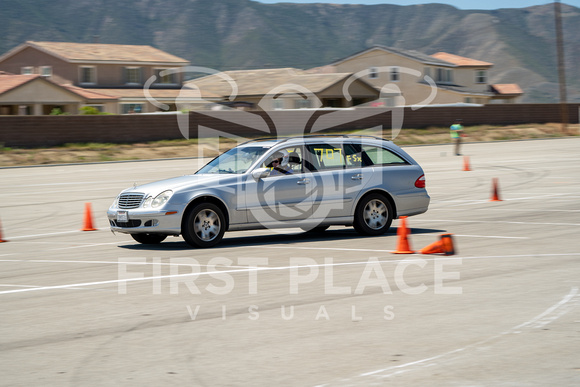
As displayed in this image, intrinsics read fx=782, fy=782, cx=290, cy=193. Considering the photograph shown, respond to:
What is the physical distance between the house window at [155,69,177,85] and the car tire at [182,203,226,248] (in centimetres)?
5673

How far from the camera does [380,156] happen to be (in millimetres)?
14070

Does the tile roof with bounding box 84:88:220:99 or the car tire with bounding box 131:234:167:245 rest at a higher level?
the tile roof with bounding box 84:88:220:99

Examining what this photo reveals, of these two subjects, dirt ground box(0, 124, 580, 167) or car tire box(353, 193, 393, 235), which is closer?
car tire box(353, 193, 393, 235)

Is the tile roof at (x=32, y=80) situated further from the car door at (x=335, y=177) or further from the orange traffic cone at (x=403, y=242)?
the orange traffic cone at (x=403, y=242)

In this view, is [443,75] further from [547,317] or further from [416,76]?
[547,317]

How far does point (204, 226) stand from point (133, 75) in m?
56.5

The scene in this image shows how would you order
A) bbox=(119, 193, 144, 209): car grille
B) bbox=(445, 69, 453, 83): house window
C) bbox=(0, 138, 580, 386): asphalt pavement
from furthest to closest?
bbox=(445, 69, 453, 83): house window
bbox=(119, 193, 144, 209): car grille
bbox=(0, 138, 580, 386): asphalt pavement

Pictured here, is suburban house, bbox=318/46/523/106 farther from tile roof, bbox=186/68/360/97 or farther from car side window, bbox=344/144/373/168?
car side window, bbox=344/144/373/168

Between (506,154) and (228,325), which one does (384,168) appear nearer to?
(228,325)

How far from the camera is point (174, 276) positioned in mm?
9945

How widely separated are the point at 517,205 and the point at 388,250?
7.70m

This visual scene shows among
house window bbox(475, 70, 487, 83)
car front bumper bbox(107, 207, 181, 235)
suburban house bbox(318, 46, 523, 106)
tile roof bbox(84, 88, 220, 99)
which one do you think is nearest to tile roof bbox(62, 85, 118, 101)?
tile roof bbox(84, 88, 220, 99)

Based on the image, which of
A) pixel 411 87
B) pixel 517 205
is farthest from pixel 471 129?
pixel 517 205

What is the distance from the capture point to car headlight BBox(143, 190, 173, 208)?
12013mm
